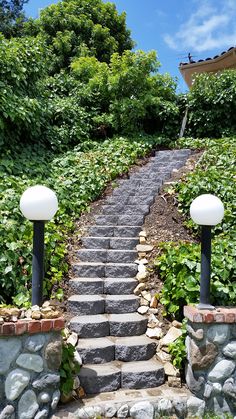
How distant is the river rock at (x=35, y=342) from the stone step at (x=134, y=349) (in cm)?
82

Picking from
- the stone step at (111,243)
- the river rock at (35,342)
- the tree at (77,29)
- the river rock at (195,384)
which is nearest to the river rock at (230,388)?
the river rock at (195,384)

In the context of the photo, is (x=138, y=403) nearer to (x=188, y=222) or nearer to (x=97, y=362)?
(x=97, y=362)

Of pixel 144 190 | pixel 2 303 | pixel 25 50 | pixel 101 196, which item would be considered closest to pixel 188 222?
pixel 144 190

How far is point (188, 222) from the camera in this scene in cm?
472

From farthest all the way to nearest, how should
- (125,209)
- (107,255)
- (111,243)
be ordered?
(125,209)
(111,243)
(107,255)

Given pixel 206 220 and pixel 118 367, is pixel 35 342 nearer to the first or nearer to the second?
pixel 118 367

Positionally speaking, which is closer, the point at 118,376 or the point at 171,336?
the point at 118,376

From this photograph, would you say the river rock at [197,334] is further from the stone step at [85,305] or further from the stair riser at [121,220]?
the stair riser at [121,220]

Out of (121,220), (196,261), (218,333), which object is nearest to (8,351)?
(218,333)

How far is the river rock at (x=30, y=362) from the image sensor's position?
247 centimetres

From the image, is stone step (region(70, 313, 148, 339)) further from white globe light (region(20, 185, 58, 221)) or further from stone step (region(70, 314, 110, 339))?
white globe light (region(20, 185, 58, 221))

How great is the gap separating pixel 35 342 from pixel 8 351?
177mm

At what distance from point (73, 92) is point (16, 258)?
6477mm

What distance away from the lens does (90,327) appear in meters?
3.25
